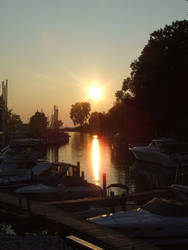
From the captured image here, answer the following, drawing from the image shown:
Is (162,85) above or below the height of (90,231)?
above

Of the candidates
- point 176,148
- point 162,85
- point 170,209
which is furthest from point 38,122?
point 170,209

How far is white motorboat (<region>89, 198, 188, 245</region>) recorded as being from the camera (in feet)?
50.7

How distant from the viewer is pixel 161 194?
74.5ft

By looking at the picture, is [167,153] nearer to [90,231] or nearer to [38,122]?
[90,231]

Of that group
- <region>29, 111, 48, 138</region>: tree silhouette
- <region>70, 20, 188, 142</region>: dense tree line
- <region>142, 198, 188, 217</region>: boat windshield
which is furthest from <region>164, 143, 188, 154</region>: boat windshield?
<region>29, 111, 48, 138</region>: tree silhouette

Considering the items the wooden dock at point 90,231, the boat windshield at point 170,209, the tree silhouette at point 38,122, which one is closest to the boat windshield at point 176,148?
the wooden dock at point 90,231

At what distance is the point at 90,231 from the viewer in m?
15.1

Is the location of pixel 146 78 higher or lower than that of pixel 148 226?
higher

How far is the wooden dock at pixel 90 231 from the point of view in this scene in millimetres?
13430

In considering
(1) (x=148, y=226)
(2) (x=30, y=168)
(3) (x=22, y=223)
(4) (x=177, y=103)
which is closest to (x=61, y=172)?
(2) (x=30, y=168)

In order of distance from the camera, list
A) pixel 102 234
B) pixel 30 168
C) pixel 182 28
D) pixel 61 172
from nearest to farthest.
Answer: pixel 102 234 < pixel 61 172 < pixel 30 168 < pixel 182 28

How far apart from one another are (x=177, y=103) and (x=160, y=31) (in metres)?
13.8

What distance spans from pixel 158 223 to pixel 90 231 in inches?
104

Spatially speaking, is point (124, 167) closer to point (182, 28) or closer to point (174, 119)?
point (174, 119)
